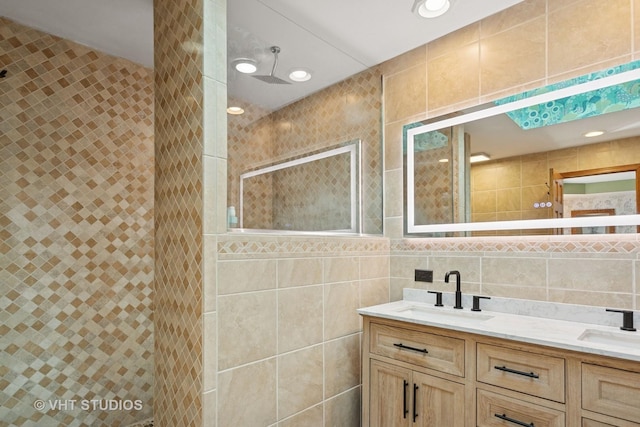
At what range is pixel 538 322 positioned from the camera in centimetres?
181

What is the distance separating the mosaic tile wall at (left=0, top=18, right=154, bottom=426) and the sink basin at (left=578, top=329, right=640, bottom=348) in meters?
2.80

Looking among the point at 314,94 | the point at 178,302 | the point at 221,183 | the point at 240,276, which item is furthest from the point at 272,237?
the point at 314,94

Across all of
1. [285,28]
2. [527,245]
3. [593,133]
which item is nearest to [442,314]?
[527,245]

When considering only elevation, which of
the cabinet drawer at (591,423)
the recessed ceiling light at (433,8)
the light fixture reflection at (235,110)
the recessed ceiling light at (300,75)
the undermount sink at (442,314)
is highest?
the recessed ceiling light at (433,8)

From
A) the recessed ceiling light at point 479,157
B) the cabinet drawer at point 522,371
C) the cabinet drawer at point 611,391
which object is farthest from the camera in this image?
the recessed ceiling light at point 479,157

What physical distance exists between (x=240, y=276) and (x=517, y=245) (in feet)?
5.05

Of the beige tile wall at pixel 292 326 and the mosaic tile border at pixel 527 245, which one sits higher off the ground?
the mosaic tile border at pixel 527 245

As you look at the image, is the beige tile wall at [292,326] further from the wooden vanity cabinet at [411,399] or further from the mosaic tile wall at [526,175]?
the mosaic tile wall at [526,175]

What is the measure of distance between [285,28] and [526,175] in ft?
5.37

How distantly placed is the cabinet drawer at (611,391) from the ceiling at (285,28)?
6.38 feet

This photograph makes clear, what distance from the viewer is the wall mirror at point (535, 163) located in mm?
1732

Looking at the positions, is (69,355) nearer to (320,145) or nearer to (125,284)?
(125,284)

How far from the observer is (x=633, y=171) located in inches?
66.7

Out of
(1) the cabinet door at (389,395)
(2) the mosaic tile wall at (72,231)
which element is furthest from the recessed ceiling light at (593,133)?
(2) the mosaic tile wall at (72,231)
